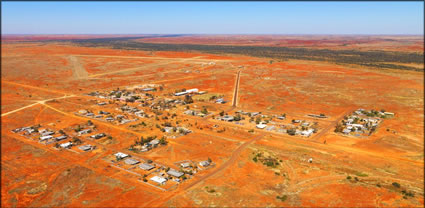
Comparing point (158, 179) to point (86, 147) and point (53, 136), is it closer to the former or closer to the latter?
point (86, 147)

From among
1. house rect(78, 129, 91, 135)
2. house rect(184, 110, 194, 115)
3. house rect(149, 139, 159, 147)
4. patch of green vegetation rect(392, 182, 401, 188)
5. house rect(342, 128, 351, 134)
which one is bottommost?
patch of green vegetation rect(392, 182, 401, 188)

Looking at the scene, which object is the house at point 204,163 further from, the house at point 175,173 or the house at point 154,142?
the house at point 154,142

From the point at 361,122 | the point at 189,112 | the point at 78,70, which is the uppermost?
the point at 78,70

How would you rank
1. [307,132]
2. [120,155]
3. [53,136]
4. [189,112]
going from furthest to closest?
[189,112] → [307,132] → [53,136] → [120,155]

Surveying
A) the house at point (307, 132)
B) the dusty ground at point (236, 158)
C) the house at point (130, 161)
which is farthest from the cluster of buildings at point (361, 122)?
the house at point (130, 161)

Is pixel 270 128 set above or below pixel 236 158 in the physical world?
above

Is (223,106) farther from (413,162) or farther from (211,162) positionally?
(413,162)

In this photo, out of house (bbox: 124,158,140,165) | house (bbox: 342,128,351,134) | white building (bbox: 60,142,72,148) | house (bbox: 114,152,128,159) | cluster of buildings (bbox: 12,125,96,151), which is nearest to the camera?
house (bbox: 124,158,140,165)

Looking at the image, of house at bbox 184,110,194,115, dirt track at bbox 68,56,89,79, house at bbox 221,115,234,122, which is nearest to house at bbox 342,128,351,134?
house at bbox 221,115,234,122

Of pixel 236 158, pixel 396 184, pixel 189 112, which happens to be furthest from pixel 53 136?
pixel 396 184

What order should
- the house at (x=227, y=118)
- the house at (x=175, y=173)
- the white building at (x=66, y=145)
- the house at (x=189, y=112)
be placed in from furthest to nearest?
the house at (x=189, y=112)
the house at (x=227, y=118)
the white building at (x=66, y=145)
the house at (x=175, y=173)

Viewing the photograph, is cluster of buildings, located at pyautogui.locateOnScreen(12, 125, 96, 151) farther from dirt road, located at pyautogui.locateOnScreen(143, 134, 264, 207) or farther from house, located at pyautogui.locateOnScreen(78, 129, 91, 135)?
dirt road, located at pyautogui.locateOnScreen(143, 134, 264, 207)

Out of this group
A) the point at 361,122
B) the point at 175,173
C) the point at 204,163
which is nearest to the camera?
the point at 175,173
